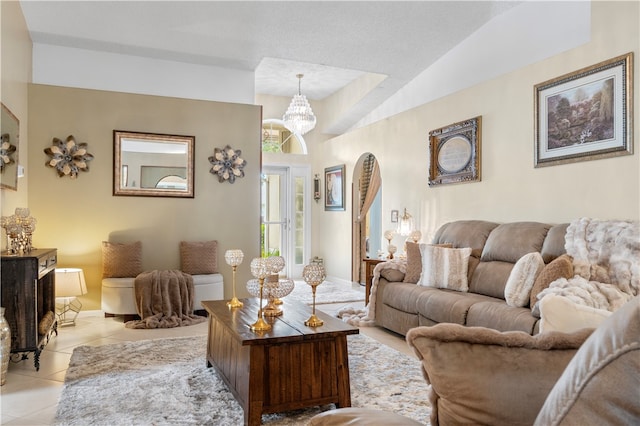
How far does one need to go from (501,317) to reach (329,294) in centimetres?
364

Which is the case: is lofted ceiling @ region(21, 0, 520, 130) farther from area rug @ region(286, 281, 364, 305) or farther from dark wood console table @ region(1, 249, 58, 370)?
area rug @ region(286, 281, 364, 305)

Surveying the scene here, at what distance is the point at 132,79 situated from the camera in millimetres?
5371

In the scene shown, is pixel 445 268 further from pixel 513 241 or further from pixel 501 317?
pixel 501 317

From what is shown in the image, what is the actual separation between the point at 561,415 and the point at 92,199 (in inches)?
209

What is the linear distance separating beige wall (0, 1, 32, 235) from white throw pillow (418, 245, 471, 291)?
3.61 meters

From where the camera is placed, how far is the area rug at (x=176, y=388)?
2.47 metres

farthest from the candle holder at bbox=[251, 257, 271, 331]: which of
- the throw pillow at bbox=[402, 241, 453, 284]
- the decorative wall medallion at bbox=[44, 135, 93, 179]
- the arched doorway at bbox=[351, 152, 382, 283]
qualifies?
the arched doorway at bbox=[351, 152, 382, 283]

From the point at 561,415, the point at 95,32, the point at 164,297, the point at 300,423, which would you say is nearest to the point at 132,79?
the point at 95,32

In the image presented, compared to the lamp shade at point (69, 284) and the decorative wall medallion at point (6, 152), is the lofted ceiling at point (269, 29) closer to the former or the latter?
the decorative wall medallion at point (6, 152)

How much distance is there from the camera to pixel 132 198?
17.6 feet

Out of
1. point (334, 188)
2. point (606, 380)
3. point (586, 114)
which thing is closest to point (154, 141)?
point (334, 188)

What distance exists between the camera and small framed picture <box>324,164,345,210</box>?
7.59 meters

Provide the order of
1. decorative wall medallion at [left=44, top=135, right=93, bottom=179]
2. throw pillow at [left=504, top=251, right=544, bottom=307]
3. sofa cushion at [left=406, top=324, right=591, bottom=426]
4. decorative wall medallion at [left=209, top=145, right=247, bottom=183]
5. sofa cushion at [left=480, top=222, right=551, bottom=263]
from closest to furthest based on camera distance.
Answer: sofa cushion at [left=406, top=324, right=591, bottom=426], throw pillow at [left=504, top=251, right=544, bottom=307], sofa cushion at [left=480, top=222, right=551, bottom=263], decorative wall medallion at [left=44, top=135, right=93, bottom=179], decorative wall medallion at [left=209, top=145, right=247, bottom=183]

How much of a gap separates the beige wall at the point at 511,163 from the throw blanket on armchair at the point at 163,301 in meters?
2.83
